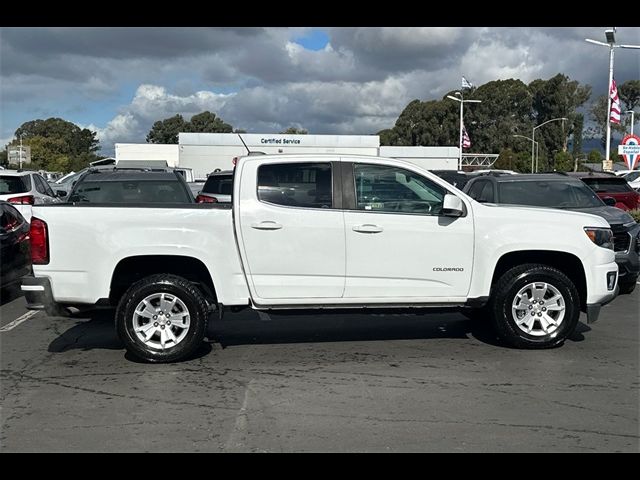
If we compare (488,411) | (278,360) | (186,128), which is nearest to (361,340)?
(278,360)

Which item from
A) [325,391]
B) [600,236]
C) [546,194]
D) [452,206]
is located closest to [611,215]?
[546,194]

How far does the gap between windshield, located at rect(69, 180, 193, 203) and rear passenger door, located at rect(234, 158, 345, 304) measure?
3.63 meters

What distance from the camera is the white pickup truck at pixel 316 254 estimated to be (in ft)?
20.7

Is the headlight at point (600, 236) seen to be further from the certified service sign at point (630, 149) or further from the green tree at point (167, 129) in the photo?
the green tree at point (167, 129)

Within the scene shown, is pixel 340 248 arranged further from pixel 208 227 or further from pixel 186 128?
pixel 186 128

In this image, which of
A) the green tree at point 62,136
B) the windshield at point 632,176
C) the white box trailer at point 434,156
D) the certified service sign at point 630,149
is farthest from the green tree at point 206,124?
the certified service sign at point 630,149

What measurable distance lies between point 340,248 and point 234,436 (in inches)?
92.1

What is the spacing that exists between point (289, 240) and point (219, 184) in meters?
8.21

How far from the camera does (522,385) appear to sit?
227 inches

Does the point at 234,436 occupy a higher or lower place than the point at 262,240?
lower

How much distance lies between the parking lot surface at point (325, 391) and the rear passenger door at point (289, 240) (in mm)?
714

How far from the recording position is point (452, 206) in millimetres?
6508

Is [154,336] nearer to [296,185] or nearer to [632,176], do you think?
[296,185]

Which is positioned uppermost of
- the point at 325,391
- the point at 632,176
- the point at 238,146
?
the point at 238,146
